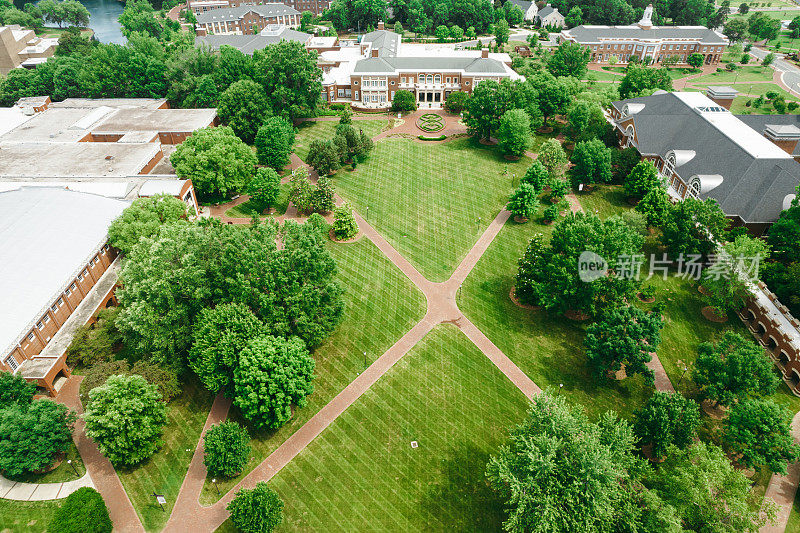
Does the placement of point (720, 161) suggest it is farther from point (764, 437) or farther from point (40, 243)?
point (40, 243)

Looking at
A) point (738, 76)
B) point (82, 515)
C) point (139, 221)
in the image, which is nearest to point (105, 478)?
point (82, 515)

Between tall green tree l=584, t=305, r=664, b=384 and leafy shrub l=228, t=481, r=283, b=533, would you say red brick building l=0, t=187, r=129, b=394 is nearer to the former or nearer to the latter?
leafy shrub l=228, t=481, r=283, b=533

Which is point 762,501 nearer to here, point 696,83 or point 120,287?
point 120,287

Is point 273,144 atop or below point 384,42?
below

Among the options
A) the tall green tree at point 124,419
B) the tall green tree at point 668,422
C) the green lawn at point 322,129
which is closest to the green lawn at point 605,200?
the tall green tree at point 668,422

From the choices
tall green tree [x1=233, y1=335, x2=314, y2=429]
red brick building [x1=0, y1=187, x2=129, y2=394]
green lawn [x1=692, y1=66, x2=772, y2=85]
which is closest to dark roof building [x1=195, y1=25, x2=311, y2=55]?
red brick building [x1=0, y1=187, x2=129, y2=394]

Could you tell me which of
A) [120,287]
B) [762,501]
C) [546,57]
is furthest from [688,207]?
[546,57]

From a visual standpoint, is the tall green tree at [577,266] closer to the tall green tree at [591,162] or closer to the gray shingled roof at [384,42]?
the tall green tree at [591,162]
